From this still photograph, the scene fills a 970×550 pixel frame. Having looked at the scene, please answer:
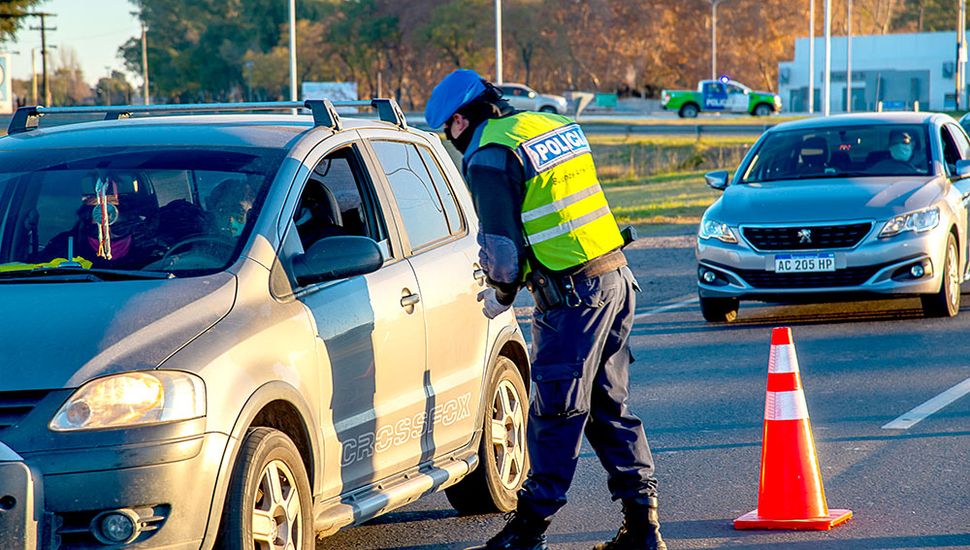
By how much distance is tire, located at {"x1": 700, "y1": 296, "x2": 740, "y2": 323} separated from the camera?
42.1 feet

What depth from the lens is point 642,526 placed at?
5816 mm

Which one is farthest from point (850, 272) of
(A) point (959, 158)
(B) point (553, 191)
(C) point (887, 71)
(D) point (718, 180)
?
(C) point (887, 71)

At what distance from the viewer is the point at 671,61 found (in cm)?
10631

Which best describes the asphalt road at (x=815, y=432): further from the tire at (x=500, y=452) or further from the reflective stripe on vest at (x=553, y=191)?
the reflective stripe on vest at (x=553, y=191)

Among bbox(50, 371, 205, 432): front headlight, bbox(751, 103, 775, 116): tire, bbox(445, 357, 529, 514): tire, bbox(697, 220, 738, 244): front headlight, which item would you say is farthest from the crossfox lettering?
bbox(751, 103, 775, 116): tire

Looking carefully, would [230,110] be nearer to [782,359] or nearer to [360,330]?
[360,330]

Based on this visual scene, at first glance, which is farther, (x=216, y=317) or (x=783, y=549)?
Answer: (x=783, y=549)

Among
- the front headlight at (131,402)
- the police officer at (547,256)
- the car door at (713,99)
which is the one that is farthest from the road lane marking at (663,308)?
the car door at (713,99)

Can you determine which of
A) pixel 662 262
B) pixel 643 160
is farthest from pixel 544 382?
pixel 643 160

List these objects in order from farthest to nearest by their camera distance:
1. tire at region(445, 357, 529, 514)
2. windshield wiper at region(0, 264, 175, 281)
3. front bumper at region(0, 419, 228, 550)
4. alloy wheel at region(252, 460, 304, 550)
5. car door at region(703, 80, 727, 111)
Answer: car door at region(703, 80, 727, 111) < tire at region(445, 357, 529, 514) < windshield wiper at region(0, 264, 175, 281) < alloy wheel at region(252, 460, 304, 550) < front bumper at region(0, 419, 228, 550)

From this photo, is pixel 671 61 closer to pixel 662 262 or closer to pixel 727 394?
pixel 662 262

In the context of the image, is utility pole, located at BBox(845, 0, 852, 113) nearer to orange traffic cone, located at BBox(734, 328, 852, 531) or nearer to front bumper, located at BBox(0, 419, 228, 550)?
orange traffic cone, located at BBox(734, 328, 852, 531)

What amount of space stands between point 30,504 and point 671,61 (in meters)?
104

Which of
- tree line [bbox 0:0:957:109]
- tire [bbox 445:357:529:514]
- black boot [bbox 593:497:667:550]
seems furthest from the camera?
tree line [bbox 0:0:957:109]
